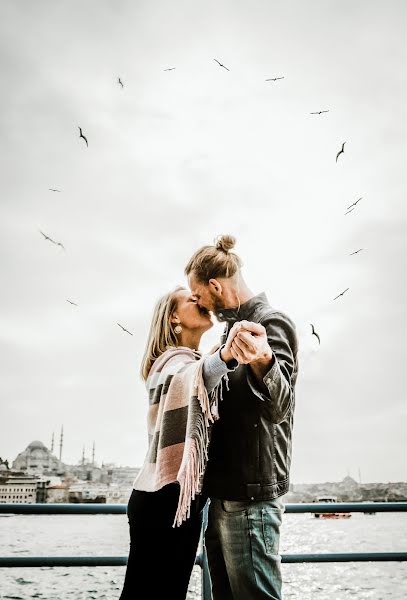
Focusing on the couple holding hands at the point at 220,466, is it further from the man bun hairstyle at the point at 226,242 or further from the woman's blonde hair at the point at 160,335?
the man bun hairstyle at the point at 226,242

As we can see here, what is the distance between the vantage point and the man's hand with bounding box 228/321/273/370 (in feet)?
4.03

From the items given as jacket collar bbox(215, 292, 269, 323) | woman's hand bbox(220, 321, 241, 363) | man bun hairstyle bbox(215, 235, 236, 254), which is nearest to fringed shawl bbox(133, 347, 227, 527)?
woman's hand bbox(220, 321, 241, 363)

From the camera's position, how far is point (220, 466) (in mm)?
1483

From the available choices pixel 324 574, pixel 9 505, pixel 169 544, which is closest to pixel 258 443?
pixel 169 544

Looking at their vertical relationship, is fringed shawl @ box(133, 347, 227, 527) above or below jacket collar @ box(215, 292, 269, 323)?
below

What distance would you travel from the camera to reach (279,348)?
1.49m

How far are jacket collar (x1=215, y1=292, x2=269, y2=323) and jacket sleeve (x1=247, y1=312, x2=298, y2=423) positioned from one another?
0.13 m

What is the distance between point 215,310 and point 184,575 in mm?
851

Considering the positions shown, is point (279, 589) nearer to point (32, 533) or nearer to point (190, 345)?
point (190, 345)

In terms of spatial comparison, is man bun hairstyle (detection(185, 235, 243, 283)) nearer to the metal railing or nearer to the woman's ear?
the woman's ear

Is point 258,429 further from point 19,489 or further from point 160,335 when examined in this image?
point 19,489

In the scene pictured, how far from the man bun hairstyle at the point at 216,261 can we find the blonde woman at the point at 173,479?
1.19 feet

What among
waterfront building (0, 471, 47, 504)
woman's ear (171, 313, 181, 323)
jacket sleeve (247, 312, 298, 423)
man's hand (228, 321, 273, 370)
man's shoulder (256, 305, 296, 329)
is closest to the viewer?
man's hand (228, 321, 273, 370)

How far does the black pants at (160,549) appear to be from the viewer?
1.36 m
